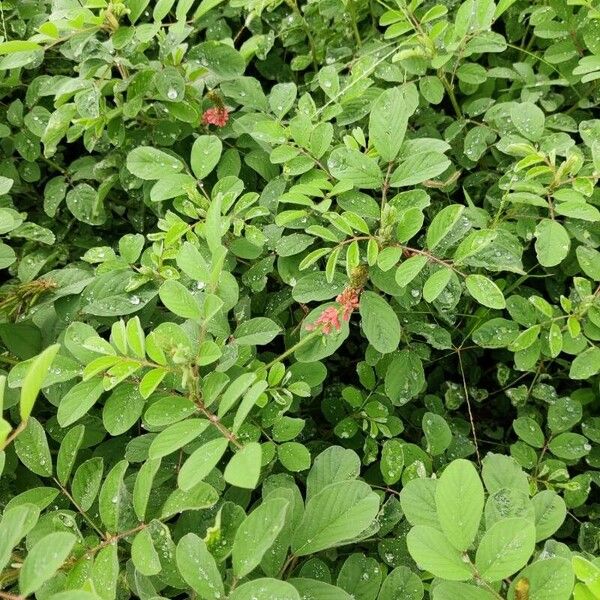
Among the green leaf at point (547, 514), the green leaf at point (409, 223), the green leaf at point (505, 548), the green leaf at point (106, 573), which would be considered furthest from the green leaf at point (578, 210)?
the green leaf at point (106, 573)

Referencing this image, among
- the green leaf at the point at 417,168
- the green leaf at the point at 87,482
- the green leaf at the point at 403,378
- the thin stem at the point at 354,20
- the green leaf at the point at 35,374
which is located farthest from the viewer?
the thin stem at the point at 354,20

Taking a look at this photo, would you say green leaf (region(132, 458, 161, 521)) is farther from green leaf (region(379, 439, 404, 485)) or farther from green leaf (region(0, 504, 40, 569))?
green leaf (region(379, 439, 404, 485))

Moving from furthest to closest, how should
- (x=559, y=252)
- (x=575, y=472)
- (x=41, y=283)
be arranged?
1. (x=575, y=472)
2. (x=41, y=283)
3. (x=559, y=252)

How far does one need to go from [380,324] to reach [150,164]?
598 millimetres

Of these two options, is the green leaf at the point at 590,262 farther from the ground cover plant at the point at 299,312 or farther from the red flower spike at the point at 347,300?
the red flower spike at the point at 347,300

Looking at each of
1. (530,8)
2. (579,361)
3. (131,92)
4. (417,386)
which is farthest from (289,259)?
(530,8)

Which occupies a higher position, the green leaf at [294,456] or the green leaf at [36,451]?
the green leaf at [36,451]

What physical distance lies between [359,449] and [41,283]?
30.6 inches

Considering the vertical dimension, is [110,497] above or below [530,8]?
below

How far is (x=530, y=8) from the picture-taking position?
161 centimetres

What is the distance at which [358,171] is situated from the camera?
120 centimetres

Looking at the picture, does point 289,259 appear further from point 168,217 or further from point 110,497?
point 110,497

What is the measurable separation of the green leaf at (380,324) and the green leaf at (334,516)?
0.29m

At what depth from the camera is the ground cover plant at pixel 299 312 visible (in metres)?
0.91
